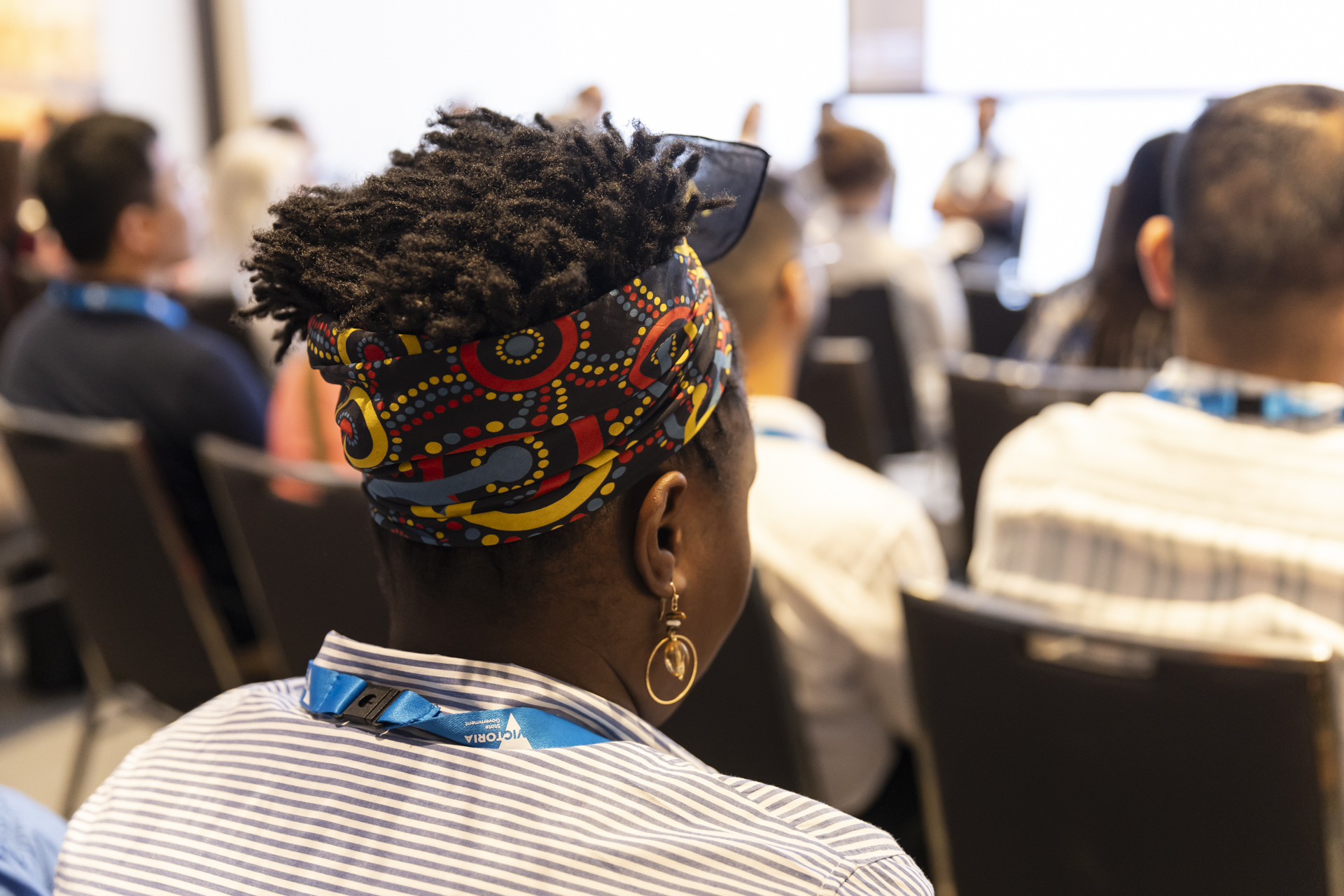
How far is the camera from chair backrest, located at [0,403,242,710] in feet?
6.11

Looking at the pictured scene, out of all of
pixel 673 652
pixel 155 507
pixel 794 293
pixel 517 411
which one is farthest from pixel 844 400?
pixel 517 411

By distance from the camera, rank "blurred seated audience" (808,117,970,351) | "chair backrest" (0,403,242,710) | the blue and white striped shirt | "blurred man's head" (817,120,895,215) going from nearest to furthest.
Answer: the blue and white striped shirt → "chair backrest" (0,403,242,710) → "blurred seated audience" (808,117,970,351) → "blurred man's head" (817,120,895,215)

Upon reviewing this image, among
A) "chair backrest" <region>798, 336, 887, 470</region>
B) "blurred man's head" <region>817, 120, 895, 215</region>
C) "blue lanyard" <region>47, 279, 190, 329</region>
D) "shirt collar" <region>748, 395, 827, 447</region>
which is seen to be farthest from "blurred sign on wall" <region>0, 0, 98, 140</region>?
"shirt collar" <region>748, 395, 827, 447</region>

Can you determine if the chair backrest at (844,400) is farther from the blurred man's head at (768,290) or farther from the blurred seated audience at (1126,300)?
the blurred man's head at (768,290)

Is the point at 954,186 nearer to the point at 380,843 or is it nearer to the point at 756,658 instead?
the point at 756,658

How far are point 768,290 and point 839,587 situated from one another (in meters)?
0.55

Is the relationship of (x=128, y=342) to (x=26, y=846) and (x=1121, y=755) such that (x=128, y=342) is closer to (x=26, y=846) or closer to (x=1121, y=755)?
(x=26, y=846)

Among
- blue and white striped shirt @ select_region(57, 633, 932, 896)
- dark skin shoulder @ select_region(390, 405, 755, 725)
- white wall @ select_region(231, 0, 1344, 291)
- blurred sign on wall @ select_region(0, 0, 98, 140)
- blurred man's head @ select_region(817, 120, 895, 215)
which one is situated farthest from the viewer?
blurred sign on wall @ select_region(0, 0, 98, 140)

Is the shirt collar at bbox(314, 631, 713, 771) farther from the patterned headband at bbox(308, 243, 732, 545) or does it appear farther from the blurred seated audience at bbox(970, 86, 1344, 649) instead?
the blurred seated audience at bbox(970, 86, 1344, 649)

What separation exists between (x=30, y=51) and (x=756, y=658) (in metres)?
7.02

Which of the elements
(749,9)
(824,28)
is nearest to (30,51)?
(749,9)

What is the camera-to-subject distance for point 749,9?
6.28 metres

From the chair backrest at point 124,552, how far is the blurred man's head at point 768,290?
3.29 feet

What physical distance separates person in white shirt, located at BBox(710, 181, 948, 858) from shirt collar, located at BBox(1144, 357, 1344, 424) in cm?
37
